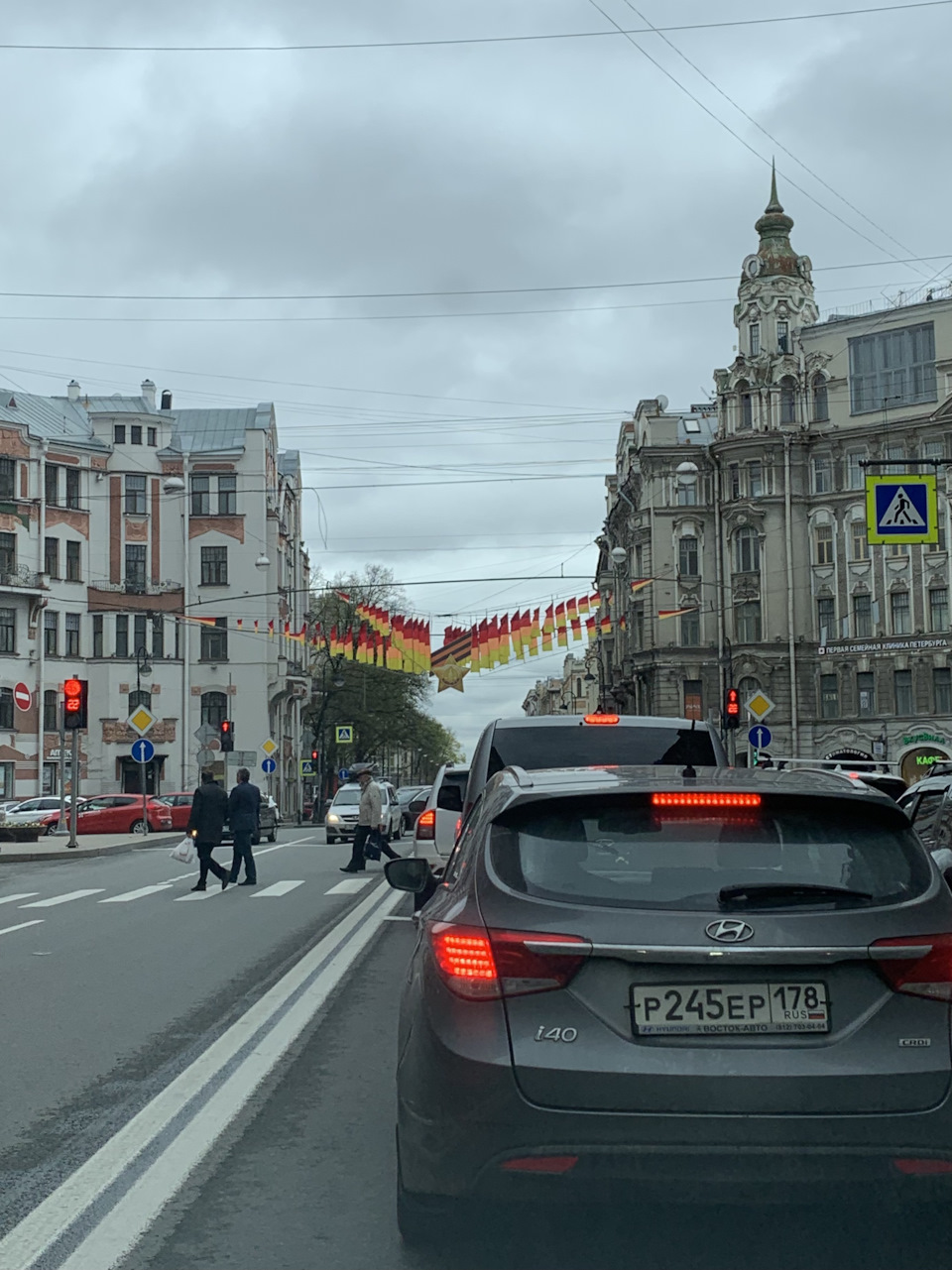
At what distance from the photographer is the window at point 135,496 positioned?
67.7m

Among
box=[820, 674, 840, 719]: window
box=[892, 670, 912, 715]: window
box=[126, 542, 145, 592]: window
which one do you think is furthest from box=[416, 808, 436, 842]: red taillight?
box=[820, 674, 840, 719]: window

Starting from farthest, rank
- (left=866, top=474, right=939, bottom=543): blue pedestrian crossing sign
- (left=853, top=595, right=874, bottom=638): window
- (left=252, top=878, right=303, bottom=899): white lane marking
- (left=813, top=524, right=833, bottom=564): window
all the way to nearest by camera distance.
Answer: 1. (left=813, top=524, right=833, bottom=564): window
2. (left=853, top=595, right=874, bottom=638): window
3. (left=866, top=474, right=939, bottom=543): blue pedestrian crossing sign
4. (left=252, top=878, right=303, bottom=899): white lane marking

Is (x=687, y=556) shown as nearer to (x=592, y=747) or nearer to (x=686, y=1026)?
(x=592, y=747)

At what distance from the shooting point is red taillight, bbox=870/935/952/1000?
14.7 feet

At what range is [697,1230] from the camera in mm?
5195

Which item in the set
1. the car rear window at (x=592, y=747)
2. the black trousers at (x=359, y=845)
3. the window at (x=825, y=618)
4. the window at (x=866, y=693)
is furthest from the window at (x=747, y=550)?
the car rear window at (x=592, y=747)

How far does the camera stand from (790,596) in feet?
229

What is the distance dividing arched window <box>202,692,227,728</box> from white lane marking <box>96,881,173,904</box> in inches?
1735

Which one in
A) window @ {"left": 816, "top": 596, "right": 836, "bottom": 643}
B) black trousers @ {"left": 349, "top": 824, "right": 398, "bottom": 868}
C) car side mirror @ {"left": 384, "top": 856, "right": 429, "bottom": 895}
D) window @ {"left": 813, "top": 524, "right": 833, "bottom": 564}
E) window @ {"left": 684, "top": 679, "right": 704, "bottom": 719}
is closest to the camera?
car side mirror @ {"left": 384, "top": 856, "right": 429, "bottom": 895}

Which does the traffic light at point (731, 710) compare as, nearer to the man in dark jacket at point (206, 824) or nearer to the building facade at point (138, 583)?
the man in dark jacket at point (206, 824)

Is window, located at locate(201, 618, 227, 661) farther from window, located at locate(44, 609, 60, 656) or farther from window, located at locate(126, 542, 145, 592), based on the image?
window, located at locate(44, 609, 60, 656)

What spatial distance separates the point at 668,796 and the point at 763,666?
6538 centimetres

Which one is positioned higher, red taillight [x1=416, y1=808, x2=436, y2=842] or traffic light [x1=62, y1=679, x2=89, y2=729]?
traffic light [x1=62, y1=679, x2=89, y2=729]

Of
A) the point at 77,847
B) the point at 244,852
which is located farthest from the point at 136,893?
the point at 77,847
